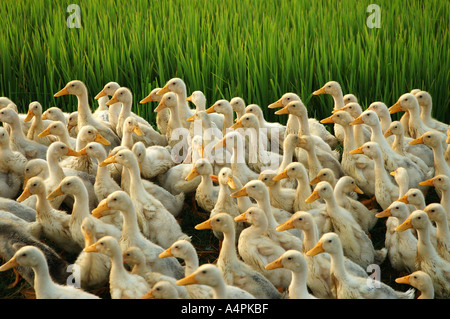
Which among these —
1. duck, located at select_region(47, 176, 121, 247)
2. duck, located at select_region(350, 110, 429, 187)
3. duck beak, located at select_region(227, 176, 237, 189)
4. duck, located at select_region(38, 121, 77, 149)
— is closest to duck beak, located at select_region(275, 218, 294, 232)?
duck beak, located at select_region(227, 176, 237, 189)

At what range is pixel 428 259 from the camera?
486cm

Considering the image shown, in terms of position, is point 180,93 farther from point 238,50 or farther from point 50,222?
point 50,222

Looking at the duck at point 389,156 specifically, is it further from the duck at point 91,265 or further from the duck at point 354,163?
the duck at point 91,265

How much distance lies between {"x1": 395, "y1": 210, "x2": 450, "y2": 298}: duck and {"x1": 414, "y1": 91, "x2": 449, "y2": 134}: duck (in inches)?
96.9

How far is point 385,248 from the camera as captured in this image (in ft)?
17.6

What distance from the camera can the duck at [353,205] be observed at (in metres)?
5.58

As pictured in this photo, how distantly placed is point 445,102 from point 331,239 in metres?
4.08

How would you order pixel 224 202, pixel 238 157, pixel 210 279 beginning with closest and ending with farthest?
1. pixel 210 279
2. pixel 224 202
3. pixel 238 157

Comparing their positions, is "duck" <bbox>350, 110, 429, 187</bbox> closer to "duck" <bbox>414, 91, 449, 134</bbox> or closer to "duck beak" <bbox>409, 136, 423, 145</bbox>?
"duck beak" <bbox>409, 136, 423, 145</bbox>

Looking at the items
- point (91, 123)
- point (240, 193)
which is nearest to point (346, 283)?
point (240, 193)

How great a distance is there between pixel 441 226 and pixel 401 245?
33 centimetres

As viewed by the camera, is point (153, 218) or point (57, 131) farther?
point (57, 131)

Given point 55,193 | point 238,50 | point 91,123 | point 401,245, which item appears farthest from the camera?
point 238,50

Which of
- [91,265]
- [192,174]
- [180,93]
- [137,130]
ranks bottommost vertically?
[91,265]
